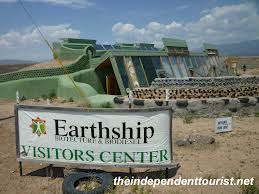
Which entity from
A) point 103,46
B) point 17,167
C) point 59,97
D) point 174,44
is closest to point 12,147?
point 17,167

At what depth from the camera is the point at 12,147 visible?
29.8ft

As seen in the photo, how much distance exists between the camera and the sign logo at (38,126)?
267 inches

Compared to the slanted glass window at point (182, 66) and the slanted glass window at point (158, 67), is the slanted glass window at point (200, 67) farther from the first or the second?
the slanted glass window at point (158, 67)

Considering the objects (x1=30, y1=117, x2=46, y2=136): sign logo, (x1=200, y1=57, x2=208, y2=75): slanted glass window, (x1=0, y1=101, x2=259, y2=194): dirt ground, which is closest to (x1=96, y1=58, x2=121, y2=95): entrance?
(x1=200, y1=57, x2=208, y2=75): slanted glass window

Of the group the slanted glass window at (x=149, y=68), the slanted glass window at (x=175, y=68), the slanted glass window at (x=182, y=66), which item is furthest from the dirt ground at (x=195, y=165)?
the slanted glass window at (x=182, y=66)

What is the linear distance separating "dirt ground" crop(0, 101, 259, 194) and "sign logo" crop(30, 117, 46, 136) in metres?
1.04

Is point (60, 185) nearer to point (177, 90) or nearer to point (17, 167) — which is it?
point (17, 167)

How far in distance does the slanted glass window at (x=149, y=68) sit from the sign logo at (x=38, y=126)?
11.5m

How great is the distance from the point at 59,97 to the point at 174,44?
981cm

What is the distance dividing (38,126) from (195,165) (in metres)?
3.66

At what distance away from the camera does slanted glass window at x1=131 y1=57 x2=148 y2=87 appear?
1722 cm

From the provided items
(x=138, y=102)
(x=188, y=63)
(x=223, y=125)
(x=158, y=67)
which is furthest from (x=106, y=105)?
(x=188, y=63)

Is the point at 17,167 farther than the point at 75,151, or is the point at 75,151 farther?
the point at 17,167

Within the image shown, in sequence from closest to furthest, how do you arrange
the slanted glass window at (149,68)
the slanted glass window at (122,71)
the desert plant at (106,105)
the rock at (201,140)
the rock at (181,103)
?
the rock at (201,140), the rock at (181,103), the desert plant at (106,105), the slanted glass window at (122,71), the slanted glass window at (149,68)
